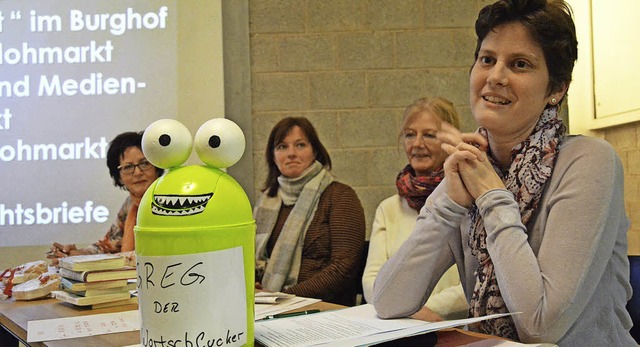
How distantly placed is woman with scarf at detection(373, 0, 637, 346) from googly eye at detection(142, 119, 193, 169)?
53 centimetres

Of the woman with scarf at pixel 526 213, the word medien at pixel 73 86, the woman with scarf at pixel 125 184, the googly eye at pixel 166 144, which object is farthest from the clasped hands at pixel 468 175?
the word medien at pixel 73 86

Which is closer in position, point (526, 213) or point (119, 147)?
point (526, 213)

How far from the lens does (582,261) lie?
108 centimetres

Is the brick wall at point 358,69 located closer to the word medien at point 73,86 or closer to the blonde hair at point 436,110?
the word medien at point 73,86

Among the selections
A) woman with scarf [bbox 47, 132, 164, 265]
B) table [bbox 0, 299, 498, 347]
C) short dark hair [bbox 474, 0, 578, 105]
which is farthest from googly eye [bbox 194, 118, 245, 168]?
woman with scarf [bbox 47, 132, 164, 265]

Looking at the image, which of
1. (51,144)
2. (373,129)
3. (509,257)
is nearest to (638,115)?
(373,129)

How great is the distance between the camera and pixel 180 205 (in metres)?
0.79

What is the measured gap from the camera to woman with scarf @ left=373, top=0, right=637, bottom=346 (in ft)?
3.57

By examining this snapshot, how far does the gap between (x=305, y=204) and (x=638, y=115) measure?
4.62ft

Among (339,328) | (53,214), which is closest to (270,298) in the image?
(339,328)

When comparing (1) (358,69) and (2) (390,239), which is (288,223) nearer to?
(2) (390,239)

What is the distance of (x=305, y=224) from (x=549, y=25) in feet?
5.43

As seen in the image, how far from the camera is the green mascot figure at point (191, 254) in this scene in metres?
0.79

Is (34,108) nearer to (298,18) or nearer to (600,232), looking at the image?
(298,18)
